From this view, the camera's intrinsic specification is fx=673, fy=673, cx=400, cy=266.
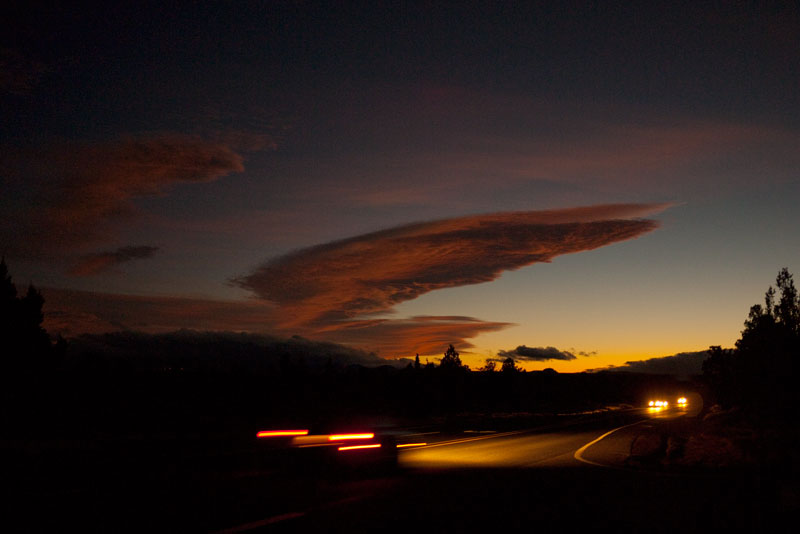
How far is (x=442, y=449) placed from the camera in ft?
75.5

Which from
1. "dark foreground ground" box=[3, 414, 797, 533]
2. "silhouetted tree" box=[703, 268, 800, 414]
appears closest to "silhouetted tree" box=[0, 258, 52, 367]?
"dark foreground ground" box=[3, 414, 797, 533]

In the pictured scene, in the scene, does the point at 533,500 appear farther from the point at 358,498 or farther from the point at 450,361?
the point at 450,361

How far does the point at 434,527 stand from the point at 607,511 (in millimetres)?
3330

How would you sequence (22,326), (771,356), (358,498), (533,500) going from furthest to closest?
(22,326)
(771,356)
(533,500)
(358,498)

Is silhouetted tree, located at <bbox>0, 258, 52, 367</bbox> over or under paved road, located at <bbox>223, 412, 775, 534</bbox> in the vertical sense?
over

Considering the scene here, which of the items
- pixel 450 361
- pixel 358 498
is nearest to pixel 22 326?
pixel 358 498

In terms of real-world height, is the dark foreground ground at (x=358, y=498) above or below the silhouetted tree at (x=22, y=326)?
below

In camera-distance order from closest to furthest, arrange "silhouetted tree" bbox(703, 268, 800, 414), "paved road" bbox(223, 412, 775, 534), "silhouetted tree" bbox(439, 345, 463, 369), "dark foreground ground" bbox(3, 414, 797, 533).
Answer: "dark foreground ground" bbox(3, 414, 797, 533)
"paved road" bbox(223, 412, 775, 534)
"silhouetted tree" bbox(703, 268, 800, 414)
"silhouetted tree" bbox(439, 345, 463, 369)

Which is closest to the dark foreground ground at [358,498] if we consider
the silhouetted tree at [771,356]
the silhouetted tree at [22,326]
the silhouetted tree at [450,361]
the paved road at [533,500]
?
the paved road at [533,500]

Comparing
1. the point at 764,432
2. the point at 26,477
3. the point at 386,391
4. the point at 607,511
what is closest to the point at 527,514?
the point at 607,511

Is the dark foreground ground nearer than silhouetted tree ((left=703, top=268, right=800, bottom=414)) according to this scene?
Yes

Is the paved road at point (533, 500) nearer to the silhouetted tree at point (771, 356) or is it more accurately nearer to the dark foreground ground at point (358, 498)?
the dark foreground ground at point (358, 498)

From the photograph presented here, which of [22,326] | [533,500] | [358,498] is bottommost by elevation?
[533,500]

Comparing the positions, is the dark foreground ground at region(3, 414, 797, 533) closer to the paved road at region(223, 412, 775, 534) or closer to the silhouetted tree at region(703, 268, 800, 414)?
the paved road at region(223, 412, 775, 534)
